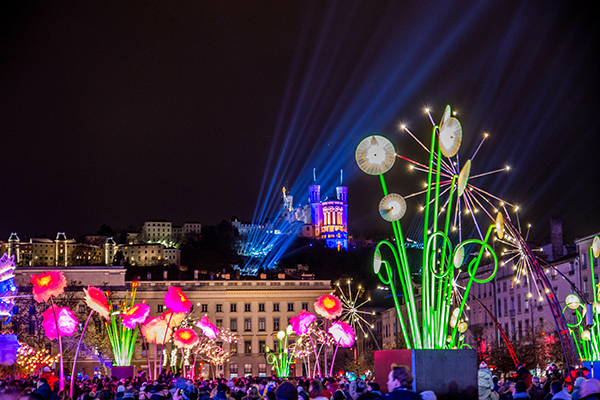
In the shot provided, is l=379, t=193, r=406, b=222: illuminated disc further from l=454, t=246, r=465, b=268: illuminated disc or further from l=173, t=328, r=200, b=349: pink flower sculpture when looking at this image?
l=173, t=328, r=200, b=349: pink flower sculpture

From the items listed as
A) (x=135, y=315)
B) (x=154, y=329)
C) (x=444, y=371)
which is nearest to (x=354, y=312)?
(x=154, y=329)

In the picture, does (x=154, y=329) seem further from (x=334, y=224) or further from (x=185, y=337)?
(x=334, y=224)

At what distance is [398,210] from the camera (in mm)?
15406

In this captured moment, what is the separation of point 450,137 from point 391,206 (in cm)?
193

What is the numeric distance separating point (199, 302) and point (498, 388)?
3392 inches

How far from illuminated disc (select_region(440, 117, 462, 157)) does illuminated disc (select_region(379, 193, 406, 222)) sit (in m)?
1.52

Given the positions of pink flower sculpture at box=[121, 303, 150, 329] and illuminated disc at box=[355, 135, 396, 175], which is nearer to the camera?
illuminated disc at box=[355, 135, 396, 175]

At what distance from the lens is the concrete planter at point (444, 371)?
506 inches

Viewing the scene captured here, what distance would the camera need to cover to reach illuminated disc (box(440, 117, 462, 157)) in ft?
47.6

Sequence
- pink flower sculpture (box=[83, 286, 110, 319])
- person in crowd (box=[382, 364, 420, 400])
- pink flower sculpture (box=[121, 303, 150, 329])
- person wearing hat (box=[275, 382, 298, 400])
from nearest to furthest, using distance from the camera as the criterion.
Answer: person in crowd (box=[382, 364, 420, 400]) < person wearing hat (box=[275, 382, 298, 400]) < pink flower sculpture (box=[83, 286, 110, 319]) < pink flower sculpture (box=[121, 303, 150, 329])

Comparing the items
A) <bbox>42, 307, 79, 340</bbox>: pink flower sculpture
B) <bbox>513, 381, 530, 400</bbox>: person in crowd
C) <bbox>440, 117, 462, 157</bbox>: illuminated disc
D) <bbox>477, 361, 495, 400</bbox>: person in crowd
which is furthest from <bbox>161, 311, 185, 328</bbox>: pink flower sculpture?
<bbox>513, 381, 530, 400</bbox>: person in crowd

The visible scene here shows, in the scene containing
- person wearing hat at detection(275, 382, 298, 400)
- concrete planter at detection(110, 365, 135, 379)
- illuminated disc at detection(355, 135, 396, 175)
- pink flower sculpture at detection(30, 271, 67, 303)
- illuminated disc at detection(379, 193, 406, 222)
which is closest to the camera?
person wearing hat at detection(275, 382, 298, 400)

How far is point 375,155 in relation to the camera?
47.7 feet

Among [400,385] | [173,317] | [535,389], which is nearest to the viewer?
[400,385]
